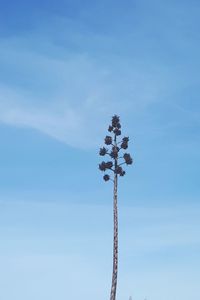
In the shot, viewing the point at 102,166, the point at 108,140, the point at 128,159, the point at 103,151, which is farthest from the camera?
the point at 108,140

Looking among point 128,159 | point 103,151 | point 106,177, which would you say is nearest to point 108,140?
point 103,151

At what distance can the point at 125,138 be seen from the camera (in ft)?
216

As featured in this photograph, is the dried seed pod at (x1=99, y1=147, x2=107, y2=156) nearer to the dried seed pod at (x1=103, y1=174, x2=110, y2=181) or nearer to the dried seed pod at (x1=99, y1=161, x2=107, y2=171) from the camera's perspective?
the dried seed pod at (x1=99, y1=161, x2=107, y2=171)

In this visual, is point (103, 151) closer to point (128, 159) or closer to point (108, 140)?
point (108, 140)

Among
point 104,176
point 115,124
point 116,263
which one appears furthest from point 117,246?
point 115,124

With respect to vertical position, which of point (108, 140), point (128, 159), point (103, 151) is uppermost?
point (108, 140)

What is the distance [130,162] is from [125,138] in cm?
205

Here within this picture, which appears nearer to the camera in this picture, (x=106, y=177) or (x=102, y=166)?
(x=102, y=166)

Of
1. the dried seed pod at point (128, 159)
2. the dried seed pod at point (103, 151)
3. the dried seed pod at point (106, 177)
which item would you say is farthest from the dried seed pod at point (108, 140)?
the dried seed pod at point (106, 177)

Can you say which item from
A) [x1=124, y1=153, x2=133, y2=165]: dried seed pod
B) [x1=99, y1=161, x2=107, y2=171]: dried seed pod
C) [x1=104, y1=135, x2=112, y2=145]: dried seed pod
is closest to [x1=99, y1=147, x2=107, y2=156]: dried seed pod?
[x1=104, y1=135, x2=112, y2=145]: dried seed pod

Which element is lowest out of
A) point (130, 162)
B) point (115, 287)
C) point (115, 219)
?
point (115, 287)

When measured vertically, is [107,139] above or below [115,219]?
above

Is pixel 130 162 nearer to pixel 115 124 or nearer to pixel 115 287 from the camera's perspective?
pixel 115 124

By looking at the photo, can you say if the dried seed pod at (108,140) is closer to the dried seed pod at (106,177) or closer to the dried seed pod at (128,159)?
the dried seed pod at (128,159)
